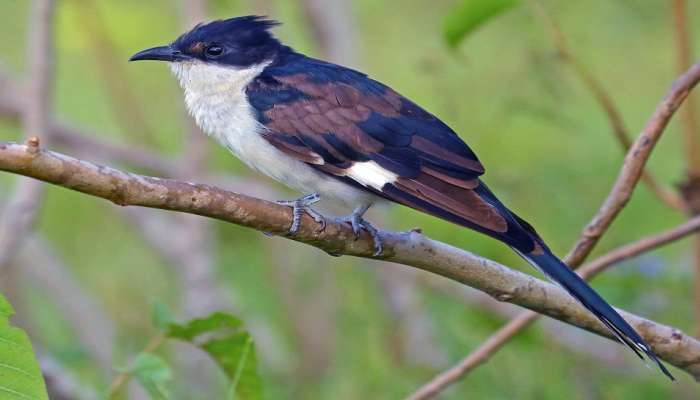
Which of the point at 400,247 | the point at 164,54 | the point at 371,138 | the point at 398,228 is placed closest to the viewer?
the point at 400,247

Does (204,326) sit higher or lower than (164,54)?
lower

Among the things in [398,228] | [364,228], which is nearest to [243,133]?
[364,228]

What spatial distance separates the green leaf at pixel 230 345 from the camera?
3035 mm

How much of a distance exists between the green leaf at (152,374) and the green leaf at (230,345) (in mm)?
187

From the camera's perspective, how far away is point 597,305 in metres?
2.86

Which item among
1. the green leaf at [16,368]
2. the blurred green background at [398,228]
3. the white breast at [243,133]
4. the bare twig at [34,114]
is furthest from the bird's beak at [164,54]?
the green leaf at [16,368]

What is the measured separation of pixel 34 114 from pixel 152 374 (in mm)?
1561

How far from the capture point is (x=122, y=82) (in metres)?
6.63

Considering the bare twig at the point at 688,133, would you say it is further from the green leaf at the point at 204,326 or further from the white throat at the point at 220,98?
the green leaf at the point at 204,326

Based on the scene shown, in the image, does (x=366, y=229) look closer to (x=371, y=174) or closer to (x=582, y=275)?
(x=371, y=174)

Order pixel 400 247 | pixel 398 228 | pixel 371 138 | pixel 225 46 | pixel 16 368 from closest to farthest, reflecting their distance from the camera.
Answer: pixel 16 368 < pixel 400 247 < pixel 371 138 < pixel 225 46 < pixel 398 228

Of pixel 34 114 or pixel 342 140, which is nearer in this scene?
pixel 342 140

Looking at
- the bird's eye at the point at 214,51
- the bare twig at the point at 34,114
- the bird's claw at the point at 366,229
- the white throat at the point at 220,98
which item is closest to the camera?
the bird's claw at the point at 366,229

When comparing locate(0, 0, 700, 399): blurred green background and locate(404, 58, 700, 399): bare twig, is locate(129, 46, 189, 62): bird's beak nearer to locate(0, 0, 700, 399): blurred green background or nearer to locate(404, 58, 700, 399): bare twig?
locate(0, 0, 700, 399): blurred green background
